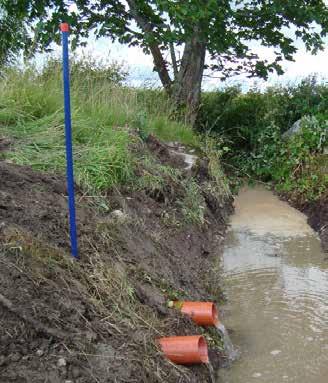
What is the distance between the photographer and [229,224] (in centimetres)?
813

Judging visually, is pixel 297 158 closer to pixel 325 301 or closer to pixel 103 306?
pixel 325 301

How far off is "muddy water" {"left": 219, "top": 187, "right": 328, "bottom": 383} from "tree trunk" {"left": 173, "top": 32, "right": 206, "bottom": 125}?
4017 mm

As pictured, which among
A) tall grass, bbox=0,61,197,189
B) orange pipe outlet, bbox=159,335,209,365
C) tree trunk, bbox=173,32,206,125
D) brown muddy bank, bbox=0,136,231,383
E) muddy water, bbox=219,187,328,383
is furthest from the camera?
tree trunk, bbox=173,32,206,125

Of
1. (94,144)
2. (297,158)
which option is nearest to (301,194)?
(297,158)

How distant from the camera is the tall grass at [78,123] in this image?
5273 millimetres

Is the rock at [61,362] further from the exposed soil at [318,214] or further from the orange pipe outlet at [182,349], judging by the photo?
the exposed soil at [318,214]

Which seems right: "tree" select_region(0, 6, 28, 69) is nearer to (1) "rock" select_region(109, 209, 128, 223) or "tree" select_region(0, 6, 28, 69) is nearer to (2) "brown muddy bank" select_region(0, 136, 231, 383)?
(2) "brown muddy bank" select_region(0, 136, 231, 383)

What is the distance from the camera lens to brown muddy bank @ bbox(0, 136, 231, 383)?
9.05 feet

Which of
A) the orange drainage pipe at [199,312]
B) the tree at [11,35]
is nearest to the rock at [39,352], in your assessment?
the orange drainage pipe at [199,312]

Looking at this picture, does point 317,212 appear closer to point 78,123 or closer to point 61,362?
point 78,123

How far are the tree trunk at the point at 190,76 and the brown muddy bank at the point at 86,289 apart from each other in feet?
21.8

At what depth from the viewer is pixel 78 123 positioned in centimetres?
617

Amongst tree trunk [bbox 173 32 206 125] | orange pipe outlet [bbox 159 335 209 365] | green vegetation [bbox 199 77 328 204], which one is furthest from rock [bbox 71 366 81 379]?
tree trunk [bbox 173 32 206 125]

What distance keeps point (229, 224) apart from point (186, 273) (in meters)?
→ 3.11
